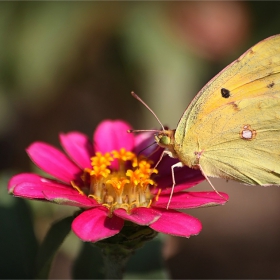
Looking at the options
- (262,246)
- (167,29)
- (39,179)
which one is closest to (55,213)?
(39,179)

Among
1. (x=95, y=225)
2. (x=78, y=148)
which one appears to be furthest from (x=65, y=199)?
(x=78, y=148)

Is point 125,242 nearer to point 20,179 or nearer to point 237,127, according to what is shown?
point 20,179

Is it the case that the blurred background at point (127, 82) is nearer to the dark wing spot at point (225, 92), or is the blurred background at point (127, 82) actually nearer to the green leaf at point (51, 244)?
the green leaf at point (51, 244)

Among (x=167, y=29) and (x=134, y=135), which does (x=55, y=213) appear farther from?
(x=167, y=29)

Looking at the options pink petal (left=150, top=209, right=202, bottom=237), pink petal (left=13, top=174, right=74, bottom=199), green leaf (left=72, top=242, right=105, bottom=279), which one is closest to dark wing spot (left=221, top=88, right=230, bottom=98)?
pink petal (left=150, top=209, right=202, bottom=237)

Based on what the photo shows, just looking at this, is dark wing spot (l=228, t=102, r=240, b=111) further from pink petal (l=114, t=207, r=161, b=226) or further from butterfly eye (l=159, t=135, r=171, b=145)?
pink petal (l=114, t=207, r=161, b=226)
